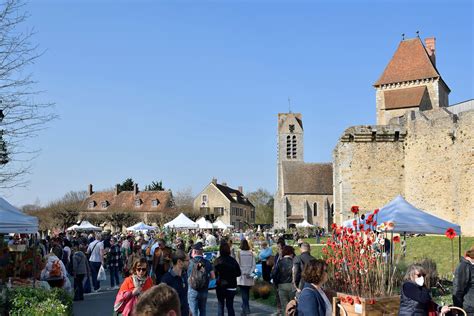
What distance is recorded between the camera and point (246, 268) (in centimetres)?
1088

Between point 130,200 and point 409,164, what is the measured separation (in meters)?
48.8

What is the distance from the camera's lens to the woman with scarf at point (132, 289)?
596 cm

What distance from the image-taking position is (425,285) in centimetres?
593

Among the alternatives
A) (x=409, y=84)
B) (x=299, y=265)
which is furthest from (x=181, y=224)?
(x=409, y=84)

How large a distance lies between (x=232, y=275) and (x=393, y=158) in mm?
21545

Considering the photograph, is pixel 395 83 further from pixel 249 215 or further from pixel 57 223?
pixel 249 215

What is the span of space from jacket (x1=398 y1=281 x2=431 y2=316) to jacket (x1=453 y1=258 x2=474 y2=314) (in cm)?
123

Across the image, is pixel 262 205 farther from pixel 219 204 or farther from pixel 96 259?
pixel 96 259

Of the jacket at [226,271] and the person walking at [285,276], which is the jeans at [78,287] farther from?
the person walking at [285,276]

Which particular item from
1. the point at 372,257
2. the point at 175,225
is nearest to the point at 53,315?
the point at 372,257

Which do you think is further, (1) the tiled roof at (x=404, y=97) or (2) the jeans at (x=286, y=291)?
(1) the tiled roof at (x=404, y=97)

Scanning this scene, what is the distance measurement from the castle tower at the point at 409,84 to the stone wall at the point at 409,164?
17.1 m

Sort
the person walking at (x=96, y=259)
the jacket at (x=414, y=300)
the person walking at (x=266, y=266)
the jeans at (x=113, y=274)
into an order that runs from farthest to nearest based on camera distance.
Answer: the jeans at (x=113, y=274) < the person walking at (x=96, y=259) < the person walking at (x=266, y=266) < the jacket at (x=414, y=300)

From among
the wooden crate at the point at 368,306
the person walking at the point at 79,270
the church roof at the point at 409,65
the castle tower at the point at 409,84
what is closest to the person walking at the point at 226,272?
the wooden crate at the point at 368,306
